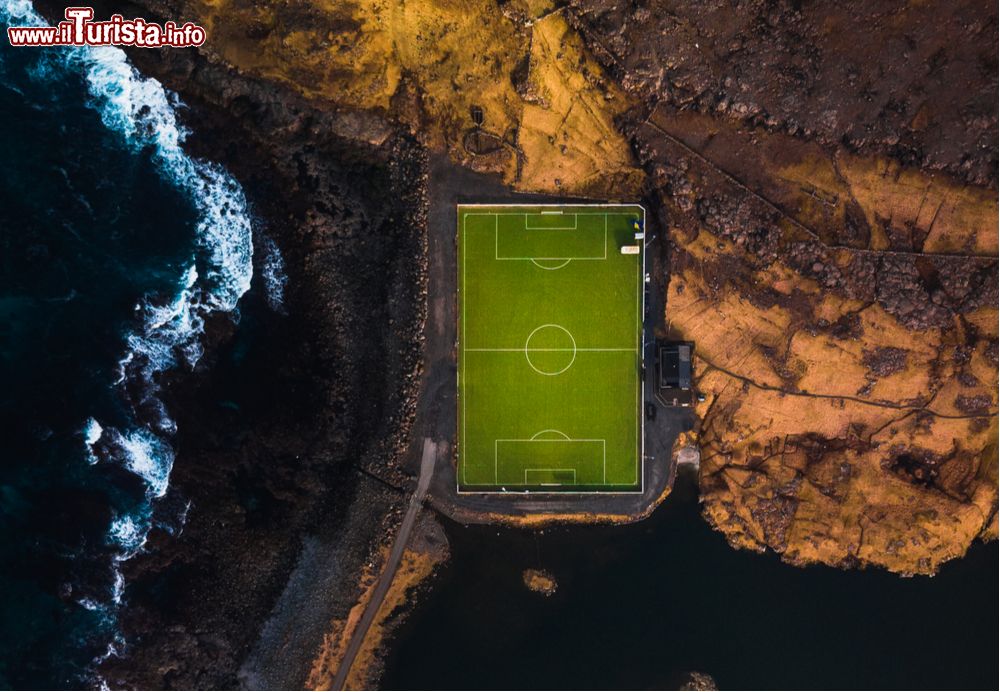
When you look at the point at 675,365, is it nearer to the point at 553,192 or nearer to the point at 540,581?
the point at 553,192

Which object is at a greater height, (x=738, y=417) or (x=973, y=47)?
(x=973, y=47)

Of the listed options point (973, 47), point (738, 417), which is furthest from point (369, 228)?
point (973, 47)

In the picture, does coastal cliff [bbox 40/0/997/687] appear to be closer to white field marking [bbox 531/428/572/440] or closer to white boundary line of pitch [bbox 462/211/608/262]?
white boundary line of pitch [bbox 462/211/608/262]

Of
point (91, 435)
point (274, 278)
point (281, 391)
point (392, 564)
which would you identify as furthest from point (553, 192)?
point (91, 435)

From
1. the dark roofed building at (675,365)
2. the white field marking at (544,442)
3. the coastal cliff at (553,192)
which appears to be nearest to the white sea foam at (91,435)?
the coastal cliff at (553,192)

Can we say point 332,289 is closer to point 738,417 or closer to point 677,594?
point 738,417

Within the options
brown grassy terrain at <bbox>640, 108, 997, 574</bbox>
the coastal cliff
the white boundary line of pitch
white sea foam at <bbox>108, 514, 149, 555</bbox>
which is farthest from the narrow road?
brown grassy terrain at <bbox>640, 108, 997, 574</bbox>

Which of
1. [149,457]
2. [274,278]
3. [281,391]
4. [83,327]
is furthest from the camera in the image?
[274,278]
